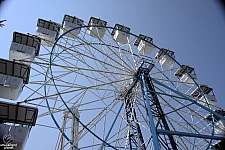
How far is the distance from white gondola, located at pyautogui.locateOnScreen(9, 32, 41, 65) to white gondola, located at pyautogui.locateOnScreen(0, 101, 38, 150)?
9.31 ft

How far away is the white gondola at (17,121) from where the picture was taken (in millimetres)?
8422

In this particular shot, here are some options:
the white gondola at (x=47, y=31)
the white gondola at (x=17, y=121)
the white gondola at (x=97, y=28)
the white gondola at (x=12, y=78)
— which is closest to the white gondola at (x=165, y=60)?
the white gondola at (x=97, y=28)

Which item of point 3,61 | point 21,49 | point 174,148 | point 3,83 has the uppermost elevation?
point 21,49

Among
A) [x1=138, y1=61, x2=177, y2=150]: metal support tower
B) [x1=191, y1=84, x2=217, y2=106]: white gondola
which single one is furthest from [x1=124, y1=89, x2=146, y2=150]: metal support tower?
[x1=191, y1=84, x2=217, y2=106]: white gondola

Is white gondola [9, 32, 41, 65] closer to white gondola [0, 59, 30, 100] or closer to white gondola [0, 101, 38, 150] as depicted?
white gondola [0, 59, 30, 100]

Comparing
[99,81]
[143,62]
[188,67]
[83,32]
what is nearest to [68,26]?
[83,32]

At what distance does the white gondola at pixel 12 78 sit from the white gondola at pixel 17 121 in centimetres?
89

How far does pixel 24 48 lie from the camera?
471 inches

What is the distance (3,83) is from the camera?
9969 millimetres

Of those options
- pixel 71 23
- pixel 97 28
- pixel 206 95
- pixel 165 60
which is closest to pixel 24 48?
pixel 71 23

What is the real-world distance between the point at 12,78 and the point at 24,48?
7.83 ft

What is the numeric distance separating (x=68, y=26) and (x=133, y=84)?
6093 millimetres

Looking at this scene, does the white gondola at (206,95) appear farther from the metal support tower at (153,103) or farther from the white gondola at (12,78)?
the white gondola at (12,78)

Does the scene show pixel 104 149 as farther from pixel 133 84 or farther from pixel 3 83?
pixel 3 83
